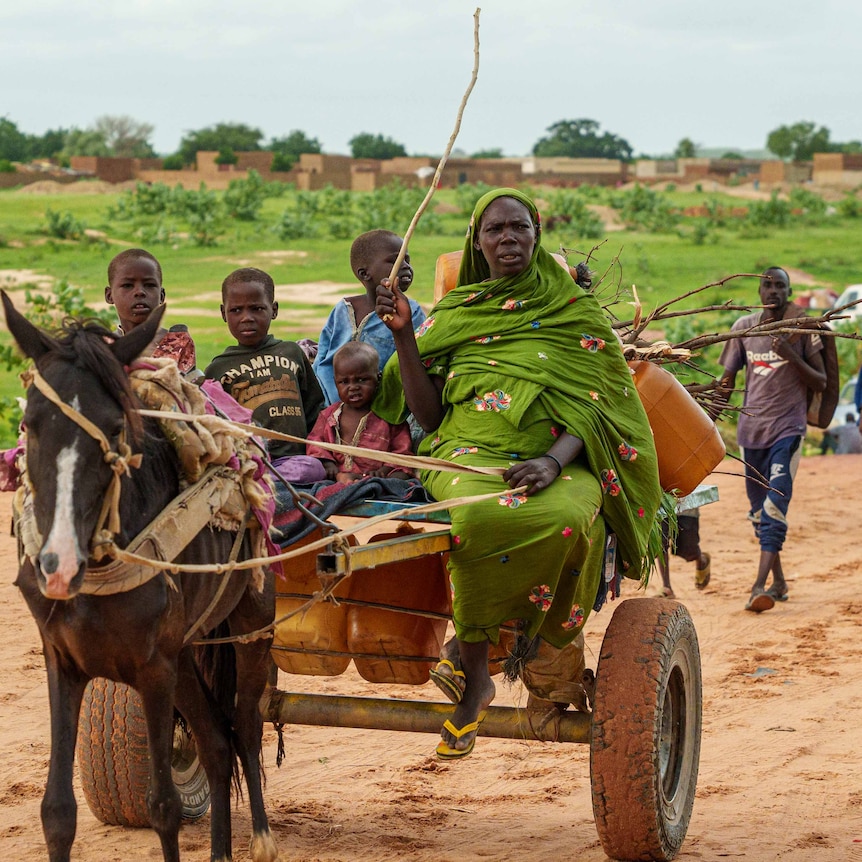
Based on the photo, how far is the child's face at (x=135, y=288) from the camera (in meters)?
5.54

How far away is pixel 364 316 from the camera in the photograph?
19.7 ft

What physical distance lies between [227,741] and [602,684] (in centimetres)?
144

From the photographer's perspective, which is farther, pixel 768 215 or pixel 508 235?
pixel 768 215

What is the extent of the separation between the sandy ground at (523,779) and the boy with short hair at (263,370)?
1551 millimetres

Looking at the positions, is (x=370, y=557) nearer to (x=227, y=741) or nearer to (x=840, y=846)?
(x=227, y=741)

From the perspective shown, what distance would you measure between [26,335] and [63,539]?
613mm

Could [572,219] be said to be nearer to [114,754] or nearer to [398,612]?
[398,612]

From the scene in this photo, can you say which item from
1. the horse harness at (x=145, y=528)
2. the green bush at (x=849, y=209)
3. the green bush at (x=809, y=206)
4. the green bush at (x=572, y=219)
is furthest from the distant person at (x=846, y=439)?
the green bush at (x=849, y=209)

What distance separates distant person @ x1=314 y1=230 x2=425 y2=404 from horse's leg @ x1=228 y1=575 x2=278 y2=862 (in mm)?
1263

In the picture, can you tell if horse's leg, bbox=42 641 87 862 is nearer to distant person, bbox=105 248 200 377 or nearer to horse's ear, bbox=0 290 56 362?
horse's ear, bbox=0 290 56 362

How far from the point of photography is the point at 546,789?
6.09m

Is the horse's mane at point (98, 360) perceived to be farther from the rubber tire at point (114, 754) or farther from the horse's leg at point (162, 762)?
the rubber tire at point (114, 754)

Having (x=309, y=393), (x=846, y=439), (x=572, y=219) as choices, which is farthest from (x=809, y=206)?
(x=309, y=393)

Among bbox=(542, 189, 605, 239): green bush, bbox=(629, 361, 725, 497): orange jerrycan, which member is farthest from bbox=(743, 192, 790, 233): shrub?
bbox=(629, 361, 725, 497): orange jerrycan
